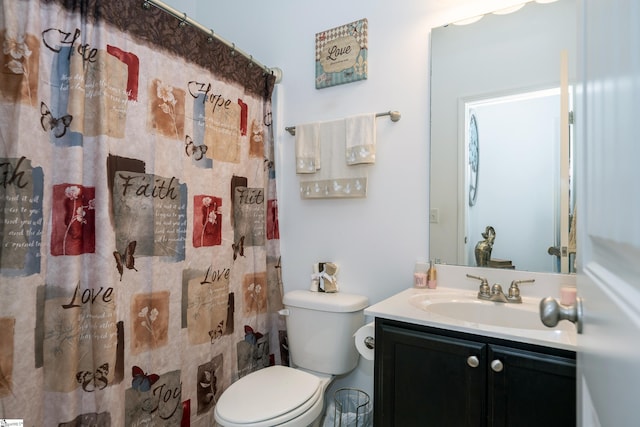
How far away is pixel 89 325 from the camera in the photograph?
1139mm

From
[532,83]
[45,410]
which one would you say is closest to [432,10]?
[532,83]

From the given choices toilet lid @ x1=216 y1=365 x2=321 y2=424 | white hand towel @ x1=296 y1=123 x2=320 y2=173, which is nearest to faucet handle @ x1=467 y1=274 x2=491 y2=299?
toilet lid @ x1=216 y1=365 x2=321 y2=424

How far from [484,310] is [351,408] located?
90 centimetres

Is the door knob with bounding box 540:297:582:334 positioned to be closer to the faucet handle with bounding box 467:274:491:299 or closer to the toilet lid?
the faucet handle with bounding box 467:274:491:299

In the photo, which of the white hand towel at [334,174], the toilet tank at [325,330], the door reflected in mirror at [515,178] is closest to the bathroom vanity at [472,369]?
the door reflected in mirror at [515,178]

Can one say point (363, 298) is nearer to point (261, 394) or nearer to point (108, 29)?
point (261, 394)

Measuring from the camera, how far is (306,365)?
1.70 meters

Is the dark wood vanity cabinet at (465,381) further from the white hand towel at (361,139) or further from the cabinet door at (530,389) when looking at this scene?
the white hand towel at (361,139)

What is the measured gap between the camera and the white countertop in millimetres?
962

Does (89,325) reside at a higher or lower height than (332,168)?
lower

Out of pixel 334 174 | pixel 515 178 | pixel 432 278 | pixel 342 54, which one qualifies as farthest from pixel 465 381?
pixel 342 54

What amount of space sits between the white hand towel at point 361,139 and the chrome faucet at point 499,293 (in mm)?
763

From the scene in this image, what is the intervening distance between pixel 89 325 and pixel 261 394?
683 mm

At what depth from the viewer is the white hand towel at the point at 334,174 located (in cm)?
176
